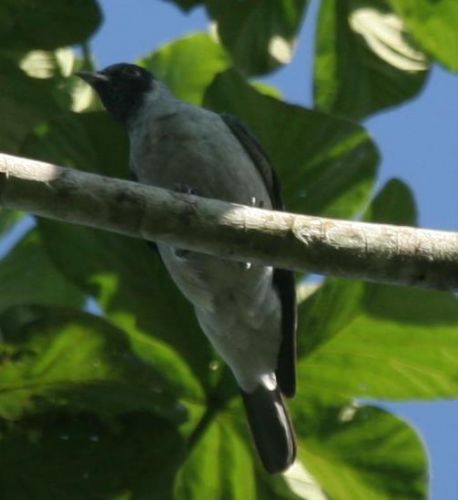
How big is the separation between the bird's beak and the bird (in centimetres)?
29

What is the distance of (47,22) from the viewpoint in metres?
4.55

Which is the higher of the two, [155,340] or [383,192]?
[383,192]

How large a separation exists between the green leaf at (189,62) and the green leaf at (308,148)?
827 millimetres

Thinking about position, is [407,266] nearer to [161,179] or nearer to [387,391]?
[387,391]

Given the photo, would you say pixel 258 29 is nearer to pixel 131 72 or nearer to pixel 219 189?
pixel 219 189

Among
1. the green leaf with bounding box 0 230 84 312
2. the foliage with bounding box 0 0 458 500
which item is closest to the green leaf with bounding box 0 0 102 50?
the foliage with bounding box 0 0 458 500

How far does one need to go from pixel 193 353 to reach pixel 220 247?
1446 millimetres

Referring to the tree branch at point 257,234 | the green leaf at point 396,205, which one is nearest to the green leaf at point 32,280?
the green leaf at point 396,205

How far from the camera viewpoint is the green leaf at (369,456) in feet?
14.6

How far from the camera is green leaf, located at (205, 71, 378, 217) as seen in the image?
13.9ft

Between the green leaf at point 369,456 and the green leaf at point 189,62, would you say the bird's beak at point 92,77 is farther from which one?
the green leaf at point 369,456

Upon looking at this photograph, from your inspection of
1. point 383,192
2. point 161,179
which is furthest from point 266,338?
point 383,192

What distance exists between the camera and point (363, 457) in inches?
178

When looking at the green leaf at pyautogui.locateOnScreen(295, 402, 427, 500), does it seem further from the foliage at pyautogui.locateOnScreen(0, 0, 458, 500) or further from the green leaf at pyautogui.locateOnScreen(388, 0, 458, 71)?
the green leaf at pyautogui.locateOnScreen(388, 0, 458, 71)
